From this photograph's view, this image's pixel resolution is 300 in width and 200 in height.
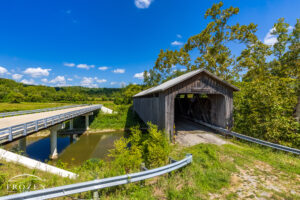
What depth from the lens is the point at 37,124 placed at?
9000 mm

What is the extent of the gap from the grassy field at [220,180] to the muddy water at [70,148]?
7385mm

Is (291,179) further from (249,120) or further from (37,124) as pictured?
(37,124)

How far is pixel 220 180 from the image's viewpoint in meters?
4.29

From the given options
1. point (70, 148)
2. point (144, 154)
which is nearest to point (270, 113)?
point (144, 154)

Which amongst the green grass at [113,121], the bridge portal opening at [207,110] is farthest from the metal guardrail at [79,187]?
the green grass at [113,121]

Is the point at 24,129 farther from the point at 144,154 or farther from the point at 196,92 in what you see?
the point at 196,92

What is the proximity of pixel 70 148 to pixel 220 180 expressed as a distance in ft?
51.9

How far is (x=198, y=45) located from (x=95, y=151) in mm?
23379

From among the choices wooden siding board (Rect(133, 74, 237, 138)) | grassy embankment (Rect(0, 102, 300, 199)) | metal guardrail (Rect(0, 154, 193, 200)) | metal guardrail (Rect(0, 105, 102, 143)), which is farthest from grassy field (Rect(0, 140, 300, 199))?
wooden siding board (Rect(133, 74, 237, 138))

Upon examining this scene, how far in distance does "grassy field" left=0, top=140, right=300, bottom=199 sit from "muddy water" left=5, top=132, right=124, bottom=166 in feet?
24.2

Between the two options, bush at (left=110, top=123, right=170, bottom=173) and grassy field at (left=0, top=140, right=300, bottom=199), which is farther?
bush at (left=110, top=123, right=170, bottom=173)

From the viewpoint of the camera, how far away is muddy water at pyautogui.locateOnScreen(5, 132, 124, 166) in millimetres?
12373

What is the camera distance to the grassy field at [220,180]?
3.55m

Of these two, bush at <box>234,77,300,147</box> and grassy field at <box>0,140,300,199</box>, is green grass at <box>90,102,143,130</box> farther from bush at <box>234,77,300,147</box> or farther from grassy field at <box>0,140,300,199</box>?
grassy field at <box>0,140,300,199</box>
